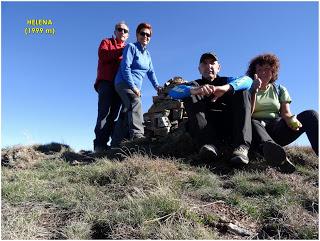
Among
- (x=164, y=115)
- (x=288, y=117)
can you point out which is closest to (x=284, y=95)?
(x=288, y=117)

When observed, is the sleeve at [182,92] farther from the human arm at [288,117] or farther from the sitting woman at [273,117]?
the human arm at [288,117]

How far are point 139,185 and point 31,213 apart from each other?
1.27 meters

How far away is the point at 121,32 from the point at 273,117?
381 cm

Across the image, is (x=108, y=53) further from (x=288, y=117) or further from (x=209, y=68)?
(x=288, y=117)

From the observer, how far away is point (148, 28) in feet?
28.4

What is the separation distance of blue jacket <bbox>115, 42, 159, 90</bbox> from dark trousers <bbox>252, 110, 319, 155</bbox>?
287 cm

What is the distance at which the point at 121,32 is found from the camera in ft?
29.5

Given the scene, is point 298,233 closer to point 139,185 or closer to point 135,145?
point 139,185

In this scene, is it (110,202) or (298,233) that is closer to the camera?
(298,233)

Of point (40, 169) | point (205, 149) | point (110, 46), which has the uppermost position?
point (110, 46)

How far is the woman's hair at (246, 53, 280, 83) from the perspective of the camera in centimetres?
739

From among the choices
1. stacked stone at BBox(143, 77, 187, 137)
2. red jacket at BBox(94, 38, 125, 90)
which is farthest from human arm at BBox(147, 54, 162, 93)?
red jacket at BBox(94, 38, 125, 90)

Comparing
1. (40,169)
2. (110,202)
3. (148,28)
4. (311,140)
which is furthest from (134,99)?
(110,202)

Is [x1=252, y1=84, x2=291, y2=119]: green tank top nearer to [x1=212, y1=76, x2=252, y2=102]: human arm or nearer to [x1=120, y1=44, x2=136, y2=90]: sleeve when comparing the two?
[x1=212, y1=76, x2=252, y2=102]: human arm
